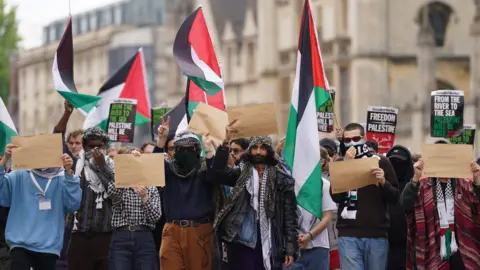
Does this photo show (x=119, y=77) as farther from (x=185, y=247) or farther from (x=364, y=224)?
(x=364, y=224)

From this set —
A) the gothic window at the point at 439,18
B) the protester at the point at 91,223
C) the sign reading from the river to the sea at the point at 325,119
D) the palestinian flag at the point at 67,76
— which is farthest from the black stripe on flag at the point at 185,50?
the gothic window at the point at 439,18

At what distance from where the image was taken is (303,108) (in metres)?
15.1

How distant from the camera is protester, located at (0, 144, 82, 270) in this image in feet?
46.9

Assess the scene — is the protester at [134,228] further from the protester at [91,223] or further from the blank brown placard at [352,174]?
the blank brown placard at [352,174]

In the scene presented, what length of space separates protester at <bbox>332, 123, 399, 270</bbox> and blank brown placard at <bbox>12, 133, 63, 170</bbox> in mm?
2782

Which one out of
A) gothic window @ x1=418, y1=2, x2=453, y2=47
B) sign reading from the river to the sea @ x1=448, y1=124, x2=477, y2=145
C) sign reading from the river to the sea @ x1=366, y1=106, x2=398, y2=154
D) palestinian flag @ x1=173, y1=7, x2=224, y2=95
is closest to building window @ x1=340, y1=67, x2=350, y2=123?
gothic window @ x1=418, y1=2, x2=453, y2=47

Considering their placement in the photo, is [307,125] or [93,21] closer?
[307,125]

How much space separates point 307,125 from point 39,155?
272cm

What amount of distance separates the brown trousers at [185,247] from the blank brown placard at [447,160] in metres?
2.31

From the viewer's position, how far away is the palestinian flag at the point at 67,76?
16766 mm

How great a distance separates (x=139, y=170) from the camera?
1457 centimetres

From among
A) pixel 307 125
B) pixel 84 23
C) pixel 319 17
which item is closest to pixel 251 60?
pixel 319 17

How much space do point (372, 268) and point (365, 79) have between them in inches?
1232

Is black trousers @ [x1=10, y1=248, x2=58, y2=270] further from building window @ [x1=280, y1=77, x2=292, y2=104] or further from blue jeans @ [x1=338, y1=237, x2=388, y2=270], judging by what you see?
building window @ [x1=280, y1=77, x2=292, y2=104]
